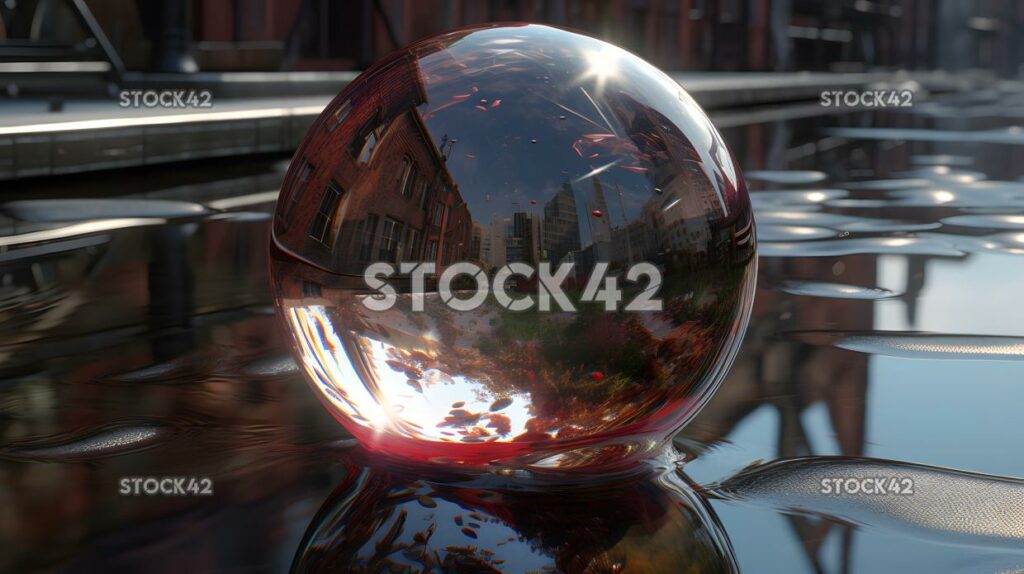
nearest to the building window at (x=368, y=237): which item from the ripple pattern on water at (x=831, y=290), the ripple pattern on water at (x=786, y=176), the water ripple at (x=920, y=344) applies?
the water ripple at (x=920, y=344)

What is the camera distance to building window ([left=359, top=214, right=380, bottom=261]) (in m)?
2.28

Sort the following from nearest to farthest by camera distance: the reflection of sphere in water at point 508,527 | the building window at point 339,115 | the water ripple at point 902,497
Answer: the reflection of sphere in water at point 508,527, the water ripple at point 902,497, the building window at point 339,115

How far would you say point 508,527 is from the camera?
2250 mm

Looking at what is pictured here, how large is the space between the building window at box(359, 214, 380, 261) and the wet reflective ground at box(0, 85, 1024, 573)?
1.52 ft

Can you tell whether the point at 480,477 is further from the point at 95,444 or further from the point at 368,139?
the point at 95,444

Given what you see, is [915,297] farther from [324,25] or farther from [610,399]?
[324,25]

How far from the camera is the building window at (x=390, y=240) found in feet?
7.36

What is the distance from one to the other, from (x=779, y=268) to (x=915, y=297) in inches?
26.9

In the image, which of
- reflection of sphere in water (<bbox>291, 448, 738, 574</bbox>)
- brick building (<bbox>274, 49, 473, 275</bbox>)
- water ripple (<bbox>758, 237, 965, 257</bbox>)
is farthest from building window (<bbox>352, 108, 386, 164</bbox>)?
water ripple (<bbox>758, 237, 965, 257</bbox>)

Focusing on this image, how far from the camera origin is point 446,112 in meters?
2.28

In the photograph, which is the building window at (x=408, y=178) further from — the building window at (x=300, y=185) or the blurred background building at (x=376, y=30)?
the blurred background building at (x=376, y=30)

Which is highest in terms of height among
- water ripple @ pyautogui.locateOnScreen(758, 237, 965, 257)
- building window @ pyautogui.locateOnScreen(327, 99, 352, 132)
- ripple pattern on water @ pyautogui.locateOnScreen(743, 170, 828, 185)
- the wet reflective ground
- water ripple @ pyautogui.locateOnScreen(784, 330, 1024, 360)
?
building window @ pyautogui.locateOnScreen(327, 99, 352, 132)

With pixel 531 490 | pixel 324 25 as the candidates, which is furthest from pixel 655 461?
pixel 324 25

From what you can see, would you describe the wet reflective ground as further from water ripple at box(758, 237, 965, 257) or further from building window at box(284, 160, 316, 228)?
building window at box(284, 160, 316, 228)
